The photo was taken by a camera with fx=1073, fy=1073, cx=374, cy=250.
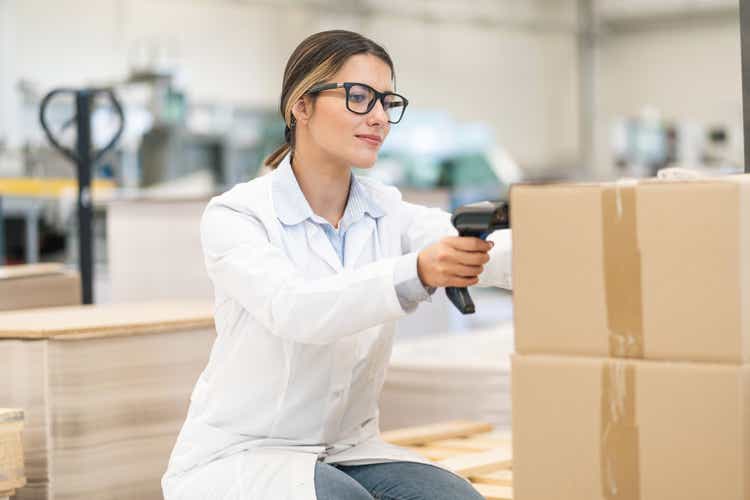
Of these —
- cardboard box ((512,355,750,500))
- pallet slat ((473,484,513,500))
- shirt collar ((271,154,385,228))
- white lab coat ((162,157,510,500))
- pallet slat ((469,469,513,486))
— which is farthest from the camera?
pallet slat ((469,469,513,486))

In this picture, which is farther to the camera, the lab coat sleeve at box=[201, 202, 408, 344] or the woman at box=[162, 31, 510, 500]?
the woman at box=[162, 31, 510, 500]

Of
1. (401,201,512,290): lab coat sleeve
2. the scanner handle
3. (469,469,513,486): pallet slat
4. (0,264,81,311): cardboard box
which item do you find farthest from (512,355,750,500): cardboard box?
(0,264,81,311): cardboard box

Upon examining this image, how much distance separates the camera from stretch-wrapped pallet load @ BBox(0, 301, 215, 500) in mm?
2305

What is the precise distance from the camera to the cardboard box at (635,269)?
1287mm

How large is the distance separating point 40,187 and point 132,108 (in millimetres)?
1257

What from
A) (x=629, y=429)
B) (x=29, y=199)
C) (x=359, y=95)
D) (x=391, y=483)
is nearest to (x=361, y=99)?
(x=359, y=95)

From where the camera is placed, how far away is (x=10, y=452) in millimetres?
2084

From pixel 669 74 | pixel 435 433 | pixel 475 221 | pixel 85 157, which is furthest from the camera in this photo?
pixel 669 74

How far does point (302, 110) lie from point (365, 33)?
40.1 feet

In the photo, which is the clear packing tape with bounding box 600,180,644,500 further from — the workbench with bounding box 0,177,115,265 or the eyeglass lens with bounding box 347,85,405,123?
the workbench with bounding box 0,177,115,265

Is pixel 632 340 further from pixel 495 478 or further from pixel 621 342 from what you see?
pixel 495 478

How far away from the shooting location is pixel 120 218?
5316mm

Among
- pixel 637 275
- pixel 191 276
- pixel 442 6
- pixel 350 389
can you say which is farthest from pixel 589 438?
pixel 442 6

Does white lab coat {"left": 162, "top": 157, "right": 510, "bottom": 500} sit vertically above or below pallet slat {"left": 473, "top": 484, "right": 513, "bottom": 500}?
above
